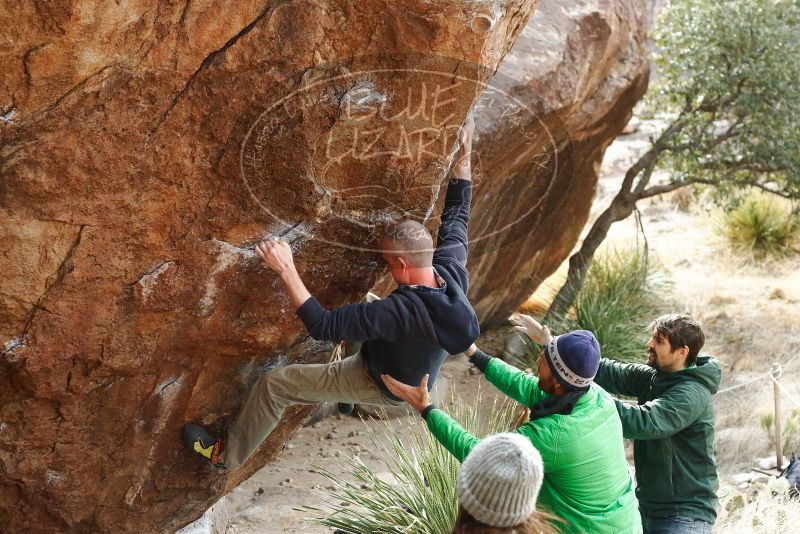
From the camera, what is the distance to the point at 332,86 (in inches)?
153

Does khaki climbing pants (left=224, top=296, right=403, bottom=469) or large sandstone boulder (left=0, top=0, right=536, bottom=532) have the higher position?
large sandstone boulder (left=0, top=0, right=536, bottom=532)

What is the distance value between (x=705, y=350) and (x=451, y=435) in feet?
21.9

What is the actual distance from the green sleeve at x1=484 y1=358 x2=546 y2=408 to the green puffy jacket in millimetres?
330

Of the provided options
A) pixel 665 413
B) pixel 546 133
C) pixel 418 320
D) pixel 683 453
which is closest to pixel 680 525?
pixel 683 453

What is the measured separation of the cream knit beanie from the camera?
2869mm

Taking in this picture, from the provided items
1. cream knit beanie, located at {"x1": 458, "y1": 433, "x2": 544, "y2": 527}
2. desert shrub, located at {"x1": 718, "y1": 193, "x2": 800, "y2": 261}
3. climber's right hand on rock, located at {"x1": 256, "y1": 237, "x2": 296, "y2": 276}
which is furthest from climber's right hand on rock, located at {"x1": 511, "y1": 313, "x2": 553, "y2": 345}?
desert shrub, located at {"x1": 718, "y1": 193, "x2": 800, "y2": 261}

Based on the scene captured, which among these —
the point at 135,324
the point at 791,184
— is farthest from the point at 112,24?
the point at 791,184

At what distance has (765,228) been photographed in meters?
11.9

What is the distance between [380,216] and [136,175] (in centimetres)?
112

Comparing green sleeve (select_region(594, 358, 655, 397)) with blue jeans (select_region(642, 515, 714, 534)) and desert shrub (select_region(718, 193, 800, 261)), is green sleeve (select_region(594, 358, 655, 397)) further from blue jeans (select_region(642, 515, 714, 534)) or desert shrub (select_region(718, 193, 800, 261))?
desert shrub (select_region(718, 193, 800, 261))

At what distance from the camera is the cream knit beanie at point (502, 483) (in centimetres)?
287

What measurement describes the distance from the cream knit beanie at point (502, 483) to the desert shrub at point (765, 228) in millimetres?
9726

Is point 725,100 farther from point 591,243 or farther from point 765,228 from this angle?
point 765,228

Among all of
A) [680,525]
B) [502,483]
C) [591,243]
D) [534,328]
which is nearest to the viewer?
[502,483]
